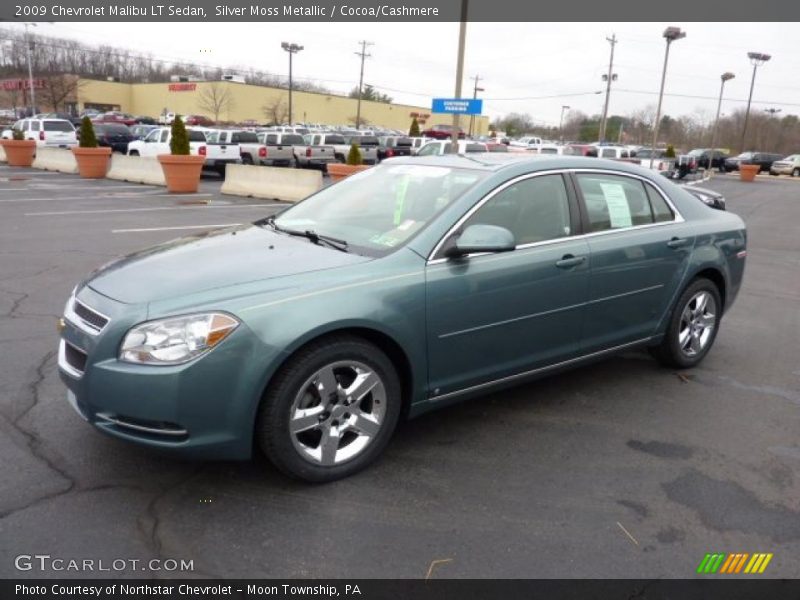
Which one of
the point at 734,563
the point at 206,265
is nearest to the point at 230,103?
the point at 206,265

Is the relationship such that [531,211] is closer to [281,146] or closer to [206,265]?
[206,265]

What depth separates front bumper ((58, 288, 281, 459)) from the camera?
2.85m

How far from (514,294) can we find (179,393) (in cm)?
188

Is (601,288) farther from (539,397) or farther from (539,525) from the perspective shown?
(539,525)

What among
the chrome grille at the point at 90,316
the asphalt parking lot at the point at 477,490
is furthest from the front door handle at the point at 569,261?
the chrome grille at the point at 90,316

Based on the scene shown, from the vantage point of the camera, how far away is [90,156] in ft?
70.2

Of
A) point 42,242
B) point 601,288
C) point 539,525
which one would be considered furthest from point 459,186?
point 42,242

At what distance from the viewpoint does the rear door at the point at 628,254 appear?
13.9ft

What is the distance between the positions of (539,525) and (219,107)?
81220 mm

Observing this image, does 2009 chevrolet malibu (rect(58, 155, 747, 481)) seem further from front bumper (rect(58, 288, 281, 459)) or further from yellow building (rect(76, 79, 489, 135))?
yellow building (rect(76, 79, 489, 135))

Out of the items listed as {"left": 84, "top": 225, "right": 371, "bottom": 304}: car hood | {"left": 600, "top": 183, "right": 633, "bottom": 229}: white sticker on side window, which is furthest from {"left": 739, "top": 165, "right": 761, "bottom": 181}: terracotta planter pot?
{"left": 84, "top": 225, "right": 371, "bottom": 304}: car hood

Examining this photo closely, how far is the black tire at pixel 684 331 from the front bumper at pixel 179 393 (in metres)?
3.19

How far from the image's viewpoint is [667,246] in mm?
4629

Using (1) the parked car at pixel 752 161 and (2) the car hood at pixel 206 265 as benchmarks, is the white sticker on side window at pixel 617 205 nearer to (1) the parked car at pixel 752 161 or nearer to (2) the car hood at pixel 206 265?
(2) the car hood at pixel 206 265
